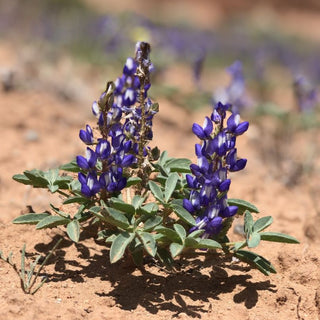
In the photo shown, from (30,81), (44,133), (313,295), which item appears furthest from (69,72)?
(313,295)

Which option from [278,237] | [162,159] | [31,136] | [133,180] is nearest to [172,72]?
[31,136]

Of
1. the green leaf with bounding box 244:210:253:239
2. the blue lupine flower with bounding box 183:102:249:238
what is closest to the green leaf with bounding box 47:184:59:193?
the blue lupine flower with bounding box 183:102:249:238

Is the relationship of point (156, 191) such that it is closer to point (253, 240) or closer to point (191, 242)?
point (191, 242)

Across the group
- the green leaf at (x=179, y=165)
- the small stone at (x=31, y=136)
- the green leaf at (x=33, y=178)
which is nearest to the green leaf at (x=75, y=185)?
the green leaf at (x=33, y=178)

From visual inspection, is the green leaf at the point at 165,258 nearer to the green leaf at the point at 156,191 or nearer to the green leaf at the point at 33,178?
the green leaf at the point at 156,191

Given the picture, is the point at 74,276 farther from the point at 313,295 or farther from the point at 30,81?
the point at 30,81

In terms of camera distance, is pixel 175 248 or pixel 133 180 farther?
pixel 133 180
